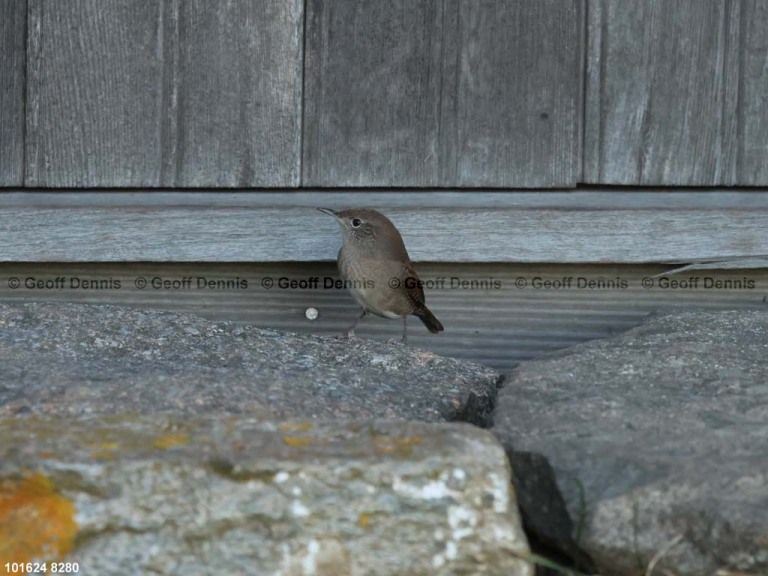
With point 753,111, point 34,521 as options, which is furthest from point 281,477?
point 753,111

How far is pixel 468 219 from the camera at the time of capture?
4766 millimetres

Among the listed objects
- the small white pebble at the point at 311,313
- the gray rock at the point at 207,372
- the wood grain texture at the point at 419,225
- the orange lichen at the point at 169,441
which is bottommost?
the small white pebble at the point at 311,313

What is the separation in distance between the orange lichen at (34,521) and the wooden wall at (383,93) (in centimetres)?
267

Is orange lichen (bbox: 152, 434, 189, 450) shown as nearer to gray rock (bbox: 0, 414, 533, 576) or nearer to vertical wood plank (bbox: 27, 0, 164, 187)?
gray rock (bbox: 0, 414, 533, 576)

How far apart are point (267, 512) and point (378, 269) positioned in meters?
Result: 2.78

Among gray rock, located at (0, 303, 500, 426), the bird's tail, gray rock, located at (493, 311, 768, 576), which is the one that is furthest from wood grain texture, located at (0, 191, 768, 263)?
gray rock, located at (493, 311, 768, 576)

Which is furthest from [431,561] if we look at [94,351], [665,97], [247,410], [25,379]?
[665,97]

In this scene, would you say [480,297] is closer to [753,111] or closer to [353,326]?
[353,326]

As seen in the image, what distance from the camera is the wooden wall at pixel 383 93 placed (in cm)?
470

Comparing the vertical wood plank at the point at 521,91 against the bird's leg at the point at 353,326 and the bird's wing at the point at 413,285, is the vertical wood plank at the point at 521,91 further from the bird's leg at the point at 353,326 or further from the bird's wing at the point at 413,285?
the bird's leg at the point at 353,326

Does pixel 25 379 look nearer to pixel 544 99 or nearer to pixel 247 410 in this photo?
pixel 247 410

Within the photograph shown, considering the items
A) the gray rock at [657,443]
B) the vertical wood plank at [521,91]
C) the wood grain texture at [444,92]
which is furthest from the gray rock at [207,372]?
the vertical wood plank at [521,91]

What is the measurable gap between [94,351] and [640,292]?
2.61 m

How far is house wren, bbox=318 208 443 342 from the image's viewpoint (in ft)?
15.5
